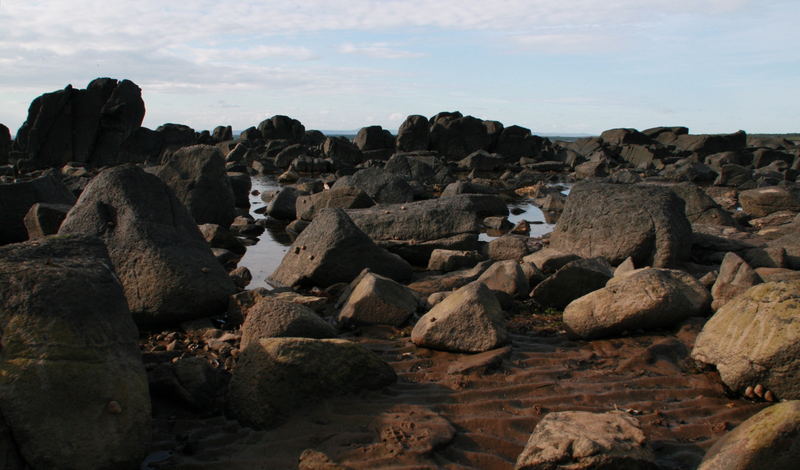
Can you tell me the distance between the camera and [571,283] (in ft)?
22.6

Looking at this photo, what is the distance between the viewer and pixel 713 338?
16.4 feet

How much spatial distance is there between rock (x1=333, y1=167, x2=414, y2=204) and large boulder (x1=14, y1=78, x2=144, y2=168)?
23766 mm

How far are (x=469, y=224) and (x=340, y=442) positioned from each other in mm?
6386

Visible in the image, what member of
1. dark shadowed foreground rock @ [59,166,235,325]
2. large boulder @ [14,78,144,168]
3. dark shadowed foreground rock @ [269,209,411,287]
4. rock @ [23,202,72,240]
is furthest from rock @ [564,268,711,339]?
large boulder @ [14,78,144,168]

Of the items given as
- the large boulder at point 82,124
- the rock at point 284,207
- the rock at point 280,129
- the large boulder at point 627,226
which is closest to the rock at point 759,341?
the large boulder at point 627,226

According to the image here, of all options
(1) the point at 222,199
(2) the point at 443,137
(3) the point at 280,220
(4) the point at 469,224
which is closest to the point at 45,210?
(1) the point at 222,199

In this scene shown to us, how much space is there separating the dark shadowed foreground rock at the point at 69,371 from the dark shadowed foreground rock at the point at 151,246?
7.85ft

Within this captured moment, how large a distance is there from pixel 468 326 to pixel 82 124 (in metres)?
34.5

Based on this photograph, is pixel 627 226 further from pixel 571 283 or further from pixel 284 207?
pixel 284 207

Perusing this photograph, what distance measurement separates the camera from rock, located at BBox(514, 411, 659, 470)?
3553 mm

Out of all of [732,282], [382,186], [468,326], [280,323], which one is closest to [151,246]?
[280,323]

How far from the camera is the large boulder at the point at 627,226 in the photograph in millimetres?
8594

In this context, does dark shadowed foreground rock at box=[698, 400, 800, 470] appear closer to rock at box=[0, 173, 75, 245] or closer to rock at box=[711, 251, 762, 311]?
rock at box=[711, 251, 762, 311]

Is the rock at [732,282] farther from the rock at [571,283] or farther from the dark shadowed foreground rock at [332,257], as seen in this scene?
the dark shadowed foreground rock at [332,257]
